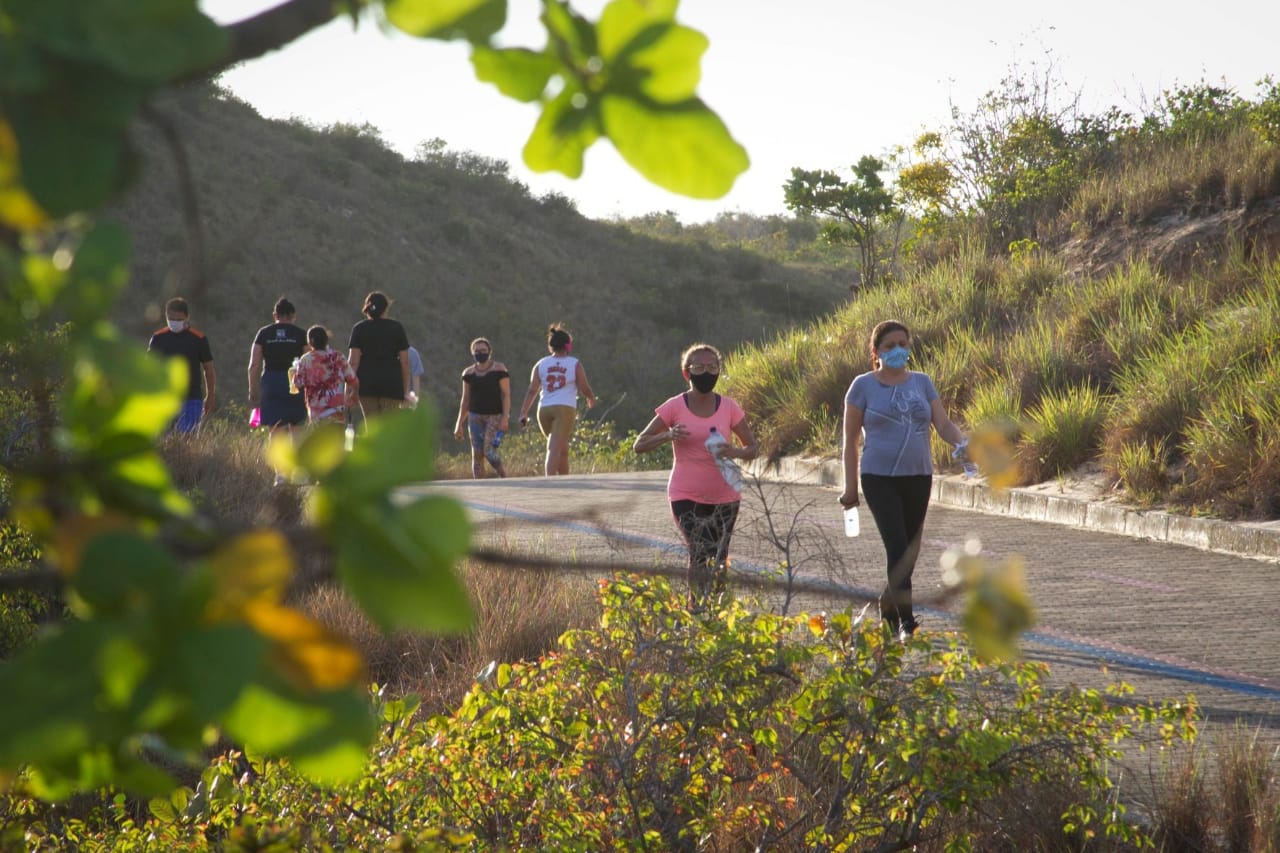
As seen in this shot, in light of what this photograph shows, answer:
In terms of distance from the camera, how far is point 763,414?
765 inches

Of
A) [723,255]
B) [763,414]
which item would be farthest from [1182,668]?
[723,255]

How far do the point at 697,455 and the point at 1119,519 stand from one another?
17.9ft

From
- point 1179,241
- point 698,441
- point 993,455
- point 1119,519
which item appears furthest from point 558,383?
point 993,455

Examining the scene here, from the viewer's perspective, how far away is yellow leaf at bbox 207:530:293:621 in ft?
1.69

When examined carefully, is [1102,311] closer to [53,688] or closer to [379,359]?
[379,359]

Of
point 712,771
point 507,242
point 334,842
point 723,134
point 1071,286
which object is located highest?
point 507,242

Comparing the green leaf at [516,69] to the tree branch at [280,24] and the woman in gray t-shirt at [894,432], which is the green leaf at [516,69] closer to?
the tree branch at [280,24]

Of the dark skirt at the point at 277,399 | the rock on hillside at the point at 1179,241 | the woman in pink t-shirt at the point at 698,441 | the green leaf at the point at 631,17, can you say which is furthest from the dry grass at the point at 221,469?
the rock on hillside at the point at 1179,241

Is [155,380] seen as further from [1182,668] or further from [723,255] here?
[723,255]

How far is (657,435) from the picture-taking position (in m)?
7.73

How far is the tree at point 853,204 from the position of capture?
98.9ft

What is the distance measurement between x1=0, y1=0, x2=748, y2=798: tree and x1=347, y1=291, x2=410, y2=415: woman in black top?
12.6m

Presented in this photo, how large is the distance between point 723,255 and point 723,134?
63.8m

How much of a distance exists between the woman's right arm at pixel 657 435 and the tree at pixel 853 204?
2251 centimetres
